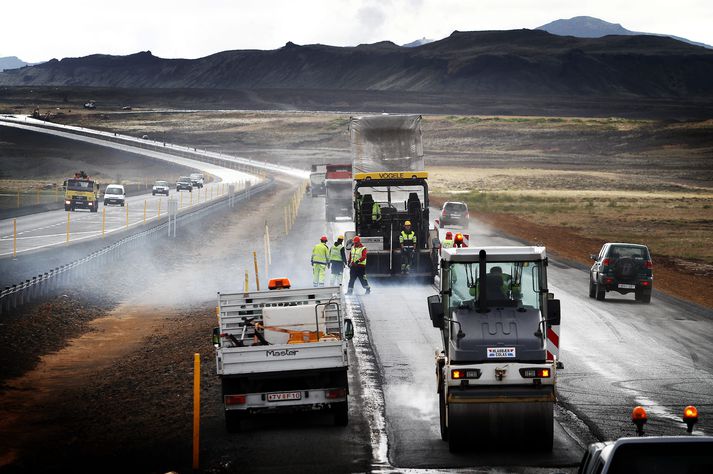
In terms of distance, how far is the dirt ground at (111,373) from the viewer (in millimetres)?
14488

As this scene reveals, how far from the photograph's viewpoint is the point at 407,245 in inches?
1212

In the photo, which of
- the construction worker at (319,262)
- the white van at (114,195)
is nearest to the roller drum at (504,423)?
the construction worker at (319,262)

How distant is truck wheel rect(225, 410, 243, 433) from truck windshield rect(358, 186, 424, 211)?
1781 centimetres

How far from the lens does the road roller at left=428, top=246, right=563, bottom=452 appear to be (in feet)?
41.8

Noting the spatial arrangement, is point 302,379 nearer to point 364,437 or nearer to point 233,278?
point 364,437

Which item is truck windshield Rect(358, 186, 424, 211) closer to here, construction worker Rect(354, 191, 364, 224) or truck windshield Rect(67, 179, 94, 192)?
construction worker Rect(354, 191, 364, 224)

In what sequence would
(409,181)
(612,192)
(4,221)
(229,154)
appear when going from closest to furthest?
(409,181) < (4,221) < (612,192) < (229,154)

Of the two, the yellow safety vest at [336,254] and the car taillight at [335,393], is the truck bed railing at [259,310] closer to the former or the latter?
the car taillight at [335,393]

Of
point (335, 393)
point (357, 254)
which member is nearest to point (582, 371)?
point (335, 393)

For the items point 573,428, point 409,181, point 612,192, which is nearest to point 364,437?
point 573,428

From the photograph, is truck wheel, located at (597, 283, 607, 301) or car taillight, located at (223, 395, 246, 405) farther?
truck wheel, located at (597, 283, 607, 301)

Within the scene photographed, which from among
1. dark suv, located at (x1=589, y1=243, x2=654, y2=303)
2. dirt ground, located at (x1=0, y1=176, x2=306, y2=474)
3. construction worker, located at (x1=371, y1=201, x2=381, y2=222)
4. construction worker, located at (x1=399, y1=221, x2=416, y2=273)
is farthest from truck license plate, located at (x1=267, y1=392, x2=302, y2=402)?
construction worker, located at (x1=371, y1=201, x2=381, y2=222)

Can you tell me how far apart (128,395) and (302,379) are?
4.95m

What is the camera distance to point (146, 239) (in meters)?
44.2
